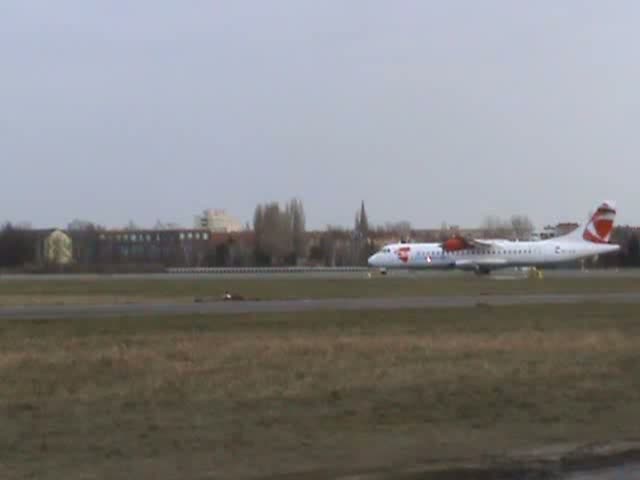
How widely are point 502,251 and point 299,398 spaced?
77630mm

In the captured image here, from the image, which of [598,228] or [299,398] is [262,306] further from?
[598,228]

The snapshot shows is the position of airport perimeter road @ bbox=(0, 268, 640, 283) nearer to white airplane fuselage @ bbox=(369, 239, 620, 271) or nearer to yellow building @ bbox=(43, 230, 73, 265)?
white airplane fuselage @ bbox=(369, 239, 620, 271)

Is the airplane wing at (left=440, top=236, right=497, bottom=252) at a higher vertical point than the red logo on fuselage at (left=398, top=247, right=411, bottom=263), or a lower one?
higher

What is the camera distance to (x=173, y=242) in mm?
186875

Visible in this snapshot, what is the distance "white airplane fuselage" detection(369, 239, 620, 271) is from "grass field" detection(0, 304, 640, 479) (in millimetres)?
64909

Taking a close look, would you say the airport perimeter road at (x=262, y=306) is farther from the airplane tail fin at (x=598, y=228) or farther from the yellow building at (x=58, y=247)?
the yellow building at (x=58, y=247)

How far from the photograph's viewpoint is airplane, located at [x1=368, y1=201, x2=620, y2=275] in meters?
90.6

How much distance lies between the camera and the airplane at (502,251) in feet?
297

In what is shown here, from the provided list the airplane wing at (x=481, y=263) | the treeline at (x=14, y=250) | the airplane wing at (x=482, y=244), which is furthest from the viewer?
the treeline at (x=14, y=250)

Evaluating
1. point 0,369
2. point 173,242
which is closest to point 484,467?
point 0,369

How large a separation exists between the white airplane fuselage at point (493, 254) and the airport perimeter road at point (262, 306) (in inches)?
1812

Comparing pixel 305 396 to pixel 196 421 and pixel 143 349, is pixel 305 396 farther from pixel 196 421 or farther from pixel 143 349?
pixel 143 349

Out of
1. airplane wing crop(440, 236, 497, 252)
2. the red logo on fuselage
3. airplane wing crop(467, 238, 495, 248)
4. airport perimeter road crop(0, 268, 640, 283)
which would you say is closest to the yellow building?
airport perimeter road crop(0, 268, 640, 283)

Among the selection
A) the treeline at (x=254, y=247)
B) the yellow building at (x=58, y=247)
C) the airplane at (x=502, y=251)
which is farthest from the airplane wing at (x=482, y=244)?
the yellow building at (x=58, y=247)
